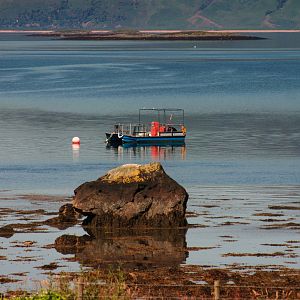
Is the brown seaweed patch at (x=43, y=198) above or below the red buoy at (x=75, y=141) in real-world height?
above

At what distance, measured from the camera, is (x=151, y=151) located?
3329 inches

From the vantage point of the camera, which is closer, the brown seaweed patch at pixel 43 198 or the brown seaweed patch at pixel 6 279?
the brown seaweed patch at pixel 6 279

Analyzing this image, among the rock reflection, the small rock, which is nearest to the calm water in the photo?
the rock reflection

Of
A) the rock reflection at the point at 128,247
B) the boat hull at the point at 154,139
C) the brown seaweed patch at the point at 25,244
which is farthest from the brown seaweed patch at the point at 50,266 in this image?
the boat hull at the point at 154,139

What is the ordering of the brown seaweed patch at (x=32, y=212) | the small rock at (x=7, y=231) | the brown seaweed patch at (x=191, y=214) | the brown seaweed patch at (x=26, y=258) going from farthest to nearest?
the brown seaweed patch at (x=32, y=212) < the brown seaweed patch at (x=191, y=214) < the small rock at (x=7, y=231) < the brown seaweed patch at (x=26, y=258)

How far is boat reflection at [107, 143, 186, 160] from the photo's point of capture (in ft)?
265

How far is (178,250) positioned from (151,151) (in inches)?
1707

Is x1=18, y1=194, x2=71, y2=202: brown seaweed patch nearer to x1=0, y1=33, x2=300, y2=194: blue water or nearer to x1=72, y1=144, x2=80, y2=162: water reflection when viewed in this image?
x1=0, y1=33, x2=300, y2=194: blue water

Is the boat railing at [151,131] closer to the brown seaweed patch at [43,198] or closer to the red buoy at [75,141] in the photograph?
the red buoy at [75,141]

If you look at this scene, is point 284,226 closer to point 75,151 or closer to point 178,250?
point 178,250

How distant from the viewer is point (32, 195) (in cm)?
5794

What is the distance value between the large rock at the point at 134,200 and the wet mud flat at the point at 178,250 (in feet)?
2.65

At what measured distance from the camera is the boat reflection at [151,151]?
3174 inches

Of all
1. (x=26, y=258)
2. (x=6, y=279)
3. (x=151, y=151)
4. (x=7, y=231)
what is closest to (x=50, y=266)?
(x=26, y=258)
